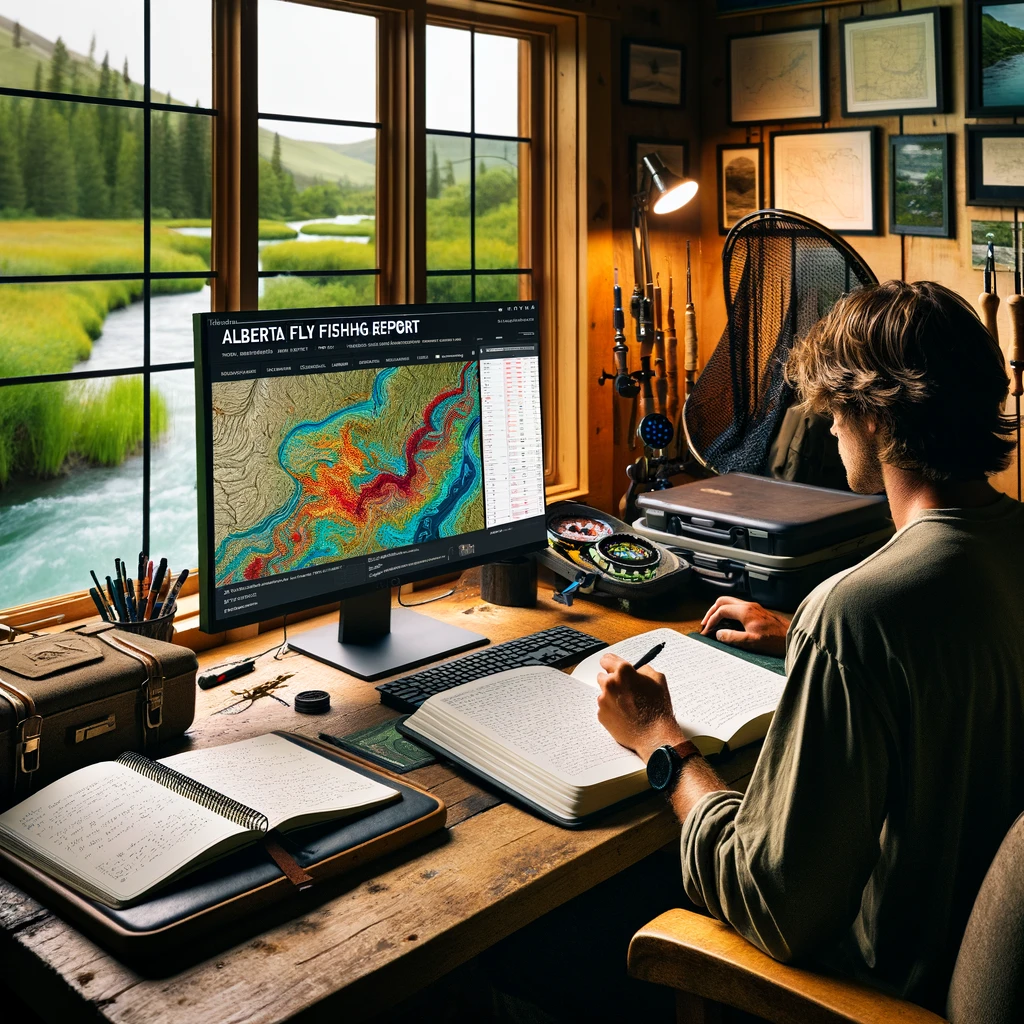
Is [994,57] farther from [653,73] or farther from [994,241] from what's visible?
[653,73]

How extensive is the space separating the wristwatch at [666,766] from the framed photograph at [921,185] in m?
1.71

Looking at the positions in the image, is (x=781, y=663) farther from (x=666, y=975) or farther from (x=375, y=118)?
(x=375, y=118)

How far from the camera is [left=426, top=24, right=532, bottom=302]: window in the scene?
255cm

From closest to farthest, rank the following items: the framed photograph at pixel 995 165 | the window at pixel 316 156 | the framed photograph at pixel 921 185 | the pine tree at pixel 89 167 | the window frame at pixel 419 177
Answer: the pine tree at pixel 89 167 → the window frame at pixel 419 177 → the window at pixel 316 156 → the framed photograph at pixel 995 165 → the framed photograph at pixel 921 185

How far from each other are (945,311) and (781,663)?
0.75 m

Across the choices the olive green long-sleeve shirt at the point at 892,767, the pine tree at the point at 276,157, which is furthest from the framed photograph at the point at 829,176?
the olive green long-sleeve shirt at the point at 892,767

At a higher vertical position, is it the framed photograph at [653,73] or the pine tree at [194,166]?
the framed photograph at [653,73]

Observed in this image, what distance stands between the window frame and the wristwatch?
108cm

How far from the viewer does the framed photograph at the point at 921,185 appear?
8.48 ft

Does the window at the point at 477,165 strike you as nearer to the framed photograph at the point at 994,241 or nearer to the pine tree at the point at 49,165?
the pine tree at the point at 49,165

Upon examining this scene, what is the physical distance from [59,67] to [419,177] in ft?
2.35

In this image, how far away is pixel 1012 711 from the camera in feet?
3.77

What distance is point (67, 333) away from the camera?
1.97 m

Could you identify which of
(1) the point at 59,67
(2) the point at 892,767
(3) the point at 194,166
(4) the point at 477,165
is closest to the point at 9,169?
(1) the point at 59,67
